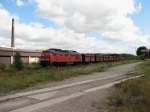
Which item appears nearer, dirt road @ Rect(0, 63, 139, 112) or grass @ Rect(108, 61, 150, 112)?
grass @ Rect(108, 61, 150, 112)

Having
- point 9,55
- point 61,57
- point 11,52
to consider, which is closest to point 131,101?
point 61,57

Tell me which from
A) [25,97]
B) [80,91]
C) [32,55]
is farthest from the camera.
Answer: [32,55]

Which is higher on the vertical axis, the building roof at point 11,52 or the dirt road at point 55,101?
the building roof at point 11,52

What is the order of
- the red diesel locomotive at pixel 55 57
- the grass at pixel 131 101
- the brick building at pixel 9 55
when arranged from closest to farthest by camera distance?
1. the grass at pixel 131 101
2. the red diesel locomotive at pixel 55 57
3. the brick building at pixel 9 55

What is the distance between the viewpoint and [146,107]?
8.44 m

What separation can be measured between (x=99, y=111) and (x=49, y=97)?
2965mm

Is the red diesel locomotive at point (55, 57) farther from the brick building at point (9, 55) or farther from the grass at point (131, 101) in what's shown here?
the grass at point (131, 101)

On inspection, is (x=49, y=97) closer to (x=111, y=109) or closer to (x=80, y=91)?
(x=80, y=91)

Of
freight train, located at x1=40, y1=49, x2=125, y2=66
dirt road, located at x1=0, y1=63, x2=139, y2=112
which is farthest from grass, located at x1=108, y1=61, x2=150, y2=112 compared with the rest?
freight train, located at x1=40, y1=49, x2=125, y2=66

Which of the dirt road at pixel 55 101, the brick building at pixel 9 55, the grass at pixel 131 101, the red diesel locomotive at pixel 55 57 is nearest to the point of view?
the grass at pixel 131 101

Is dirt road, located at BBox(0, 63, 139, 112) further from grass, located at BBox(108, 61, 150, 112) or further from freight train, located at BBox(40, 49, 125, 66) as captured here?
freight train, located at BBox(40, 49, 125, 66)

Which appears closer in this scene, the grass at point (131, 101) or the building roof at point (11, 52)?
the grass at point (131, 101)

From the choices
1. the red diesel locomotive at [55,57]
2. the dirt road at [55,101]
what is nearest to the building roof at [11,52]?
the red diesel locomotive at [55,57]

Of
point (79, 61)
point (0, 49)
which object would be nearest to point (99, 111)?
point (79, 61)
